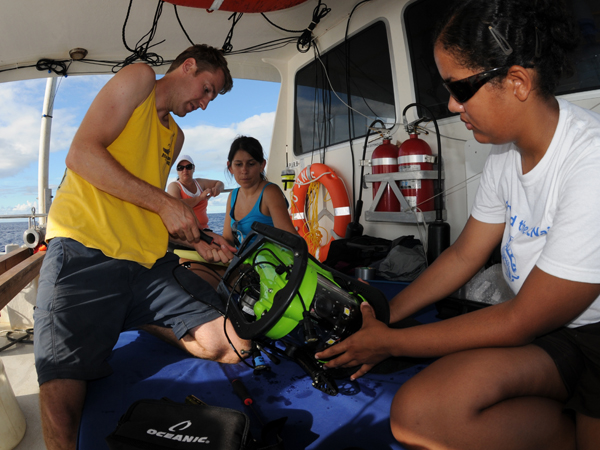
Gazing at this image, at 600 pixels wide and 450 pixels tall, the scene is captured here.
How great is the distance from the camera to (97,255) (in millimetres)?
1640

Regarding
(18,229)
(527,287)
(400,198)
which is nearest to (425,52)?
(400,198)

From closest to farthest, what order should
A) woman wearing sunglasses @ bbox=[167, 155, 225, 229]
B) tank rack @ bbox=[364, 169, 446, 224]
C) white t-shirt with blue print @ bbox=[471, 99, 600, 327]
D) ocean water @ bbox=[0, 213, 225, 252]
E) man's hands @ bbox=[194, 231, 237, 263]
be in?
1. white t-shirt with blue print @ bbox=[471, 99, 600, 327]
2. man's hands @ bbox=[194, 231, 237, 263]
3. tank rack @ bbox=[364, 169, 446, 224]
4. woman wearing sunglasses @ bbox=[167, 155, 225, 229]
5. ocean water @ bbox=[0, 213, 225, 252]

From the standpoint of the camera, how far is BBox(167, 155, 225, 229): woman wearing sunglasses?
460 cm

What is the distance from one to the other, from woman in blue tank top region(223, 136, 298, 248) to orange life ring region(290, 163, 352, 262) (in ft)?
2.83

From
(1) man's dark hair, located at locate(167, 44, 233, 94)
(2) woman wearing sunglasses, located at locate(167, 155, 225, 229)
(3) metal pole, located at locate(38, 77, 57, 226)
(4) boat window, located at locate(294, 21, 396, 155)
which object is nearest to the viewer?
(1) man's dark hair, located at locate(167, 44, 233, 94)

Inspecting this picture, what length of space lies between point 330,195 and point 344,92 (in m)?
1.14

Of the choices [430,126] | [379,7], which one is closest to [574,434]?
[430,126]

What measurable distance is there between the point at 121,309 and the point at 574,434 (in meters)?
1.58

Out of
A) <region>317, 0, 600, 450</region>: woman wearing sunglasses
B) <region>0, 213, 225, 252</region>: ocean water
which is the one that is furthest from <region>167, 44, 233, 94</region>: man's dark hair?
<region>0, 213, 225, 252</region>: ocean water

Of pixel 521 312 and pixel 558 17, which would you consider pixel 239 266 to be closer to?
pixel 521 312

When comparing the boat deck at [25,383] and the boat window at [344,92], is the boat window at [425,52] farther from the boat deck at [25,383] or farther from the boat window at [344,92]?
the boat deck at [25,383]

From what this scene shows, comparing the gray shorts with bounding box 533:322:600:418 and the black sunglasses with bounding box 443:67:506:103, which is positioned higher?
the black sunglasses with bounding box 443:67:506:103

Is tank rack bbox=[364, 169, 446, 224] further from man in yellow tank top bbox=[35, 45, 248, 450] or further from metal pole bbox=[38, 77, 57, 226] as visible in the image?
metal pole bbox=[38, 77, 57, 226]

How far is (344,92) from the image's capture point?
13.7 feet
